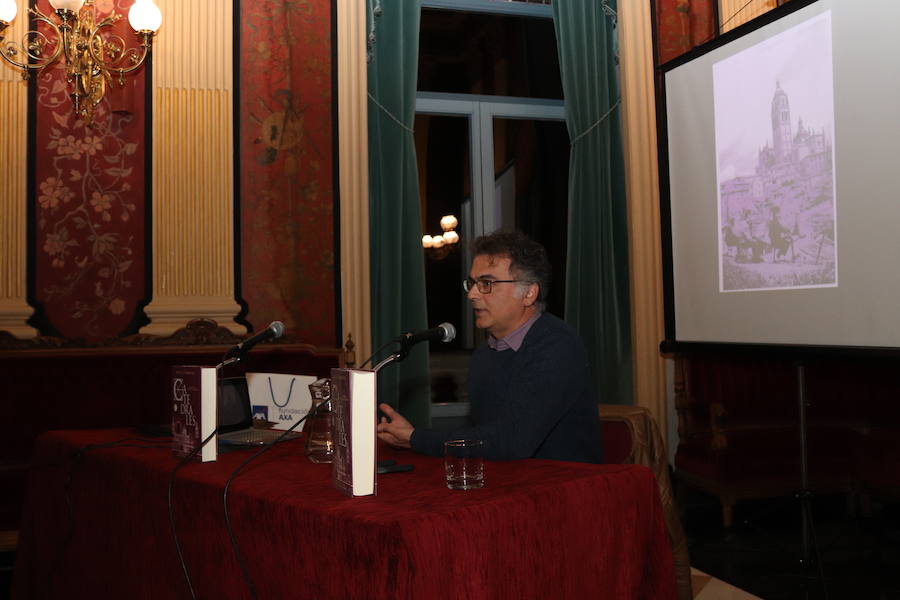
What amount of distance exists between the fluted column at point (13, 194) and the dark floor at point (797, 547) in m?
3.29

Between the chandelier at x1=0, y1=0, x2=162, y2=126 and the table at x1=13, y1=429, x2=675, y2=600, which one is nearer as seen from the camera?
the table at x1=13, y1=429, x2=675, y2=600

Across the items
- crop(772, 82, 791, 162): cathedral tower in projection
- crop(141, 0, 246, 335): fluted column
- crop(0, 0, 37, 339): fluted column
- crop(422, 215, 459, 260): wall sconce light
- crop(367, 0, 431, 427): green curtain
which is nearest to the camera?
crop(772, 82, 791, 162): cathedral tower in projection

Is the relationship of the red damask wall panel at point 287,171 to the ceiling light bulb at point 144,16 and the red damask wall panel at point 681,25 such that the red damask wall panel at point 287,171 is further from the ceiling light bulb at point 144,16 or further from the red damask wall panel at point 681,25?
the red damask wall panel at point 681,25

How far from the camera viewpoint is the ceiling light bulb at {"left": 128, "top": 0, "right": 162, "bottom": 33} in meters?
3.69

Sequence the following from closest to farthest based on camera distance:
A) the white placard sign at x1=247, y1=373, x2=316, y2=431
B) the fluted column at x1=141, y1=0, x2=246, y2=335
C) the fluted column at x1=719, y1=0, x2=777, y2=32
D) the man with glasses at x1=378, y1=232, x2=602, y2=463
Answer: the man with glasses at x1=378, y1=232, x2=602, y2=463
the white placard sign at x1=247, y1=373, x2=316, y2=431
the fluted column at x1=141, y1=0, x2=246, y2=335
the fluted column at x1=719, y1=0, x2=777, y2=32

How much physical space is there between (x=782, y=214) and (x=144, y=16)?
3.06 metres

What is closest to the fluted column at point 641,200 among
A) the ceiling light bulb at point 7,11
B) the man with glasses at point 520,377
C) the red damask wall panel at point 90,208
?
the man with glasses at point 520,377

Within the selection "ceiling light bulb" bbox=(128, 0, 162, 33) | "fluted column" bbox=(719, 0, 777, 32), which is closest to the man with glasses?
"ceiling light bulb" bbox=(128, 0, 162, 33)

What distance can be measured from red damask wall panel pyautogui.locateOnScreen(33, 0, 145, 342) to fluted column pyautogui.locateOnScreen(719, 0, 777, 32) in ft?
11.0

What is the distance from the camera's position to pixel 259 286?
4.13 m

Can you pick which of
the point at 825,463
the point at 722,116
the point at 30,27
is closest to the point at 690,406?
the point at 825,463

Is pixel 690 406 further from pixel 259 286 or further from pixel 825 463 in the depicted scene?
pixel 259 286

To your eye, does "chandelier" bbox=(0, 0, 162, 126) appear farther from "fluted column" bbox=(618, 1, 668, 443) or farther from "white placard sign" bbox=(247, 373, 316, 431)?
"fluted column" bbox=(618, 1, 668, 443)

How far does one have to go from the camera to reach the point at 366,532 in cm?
123
